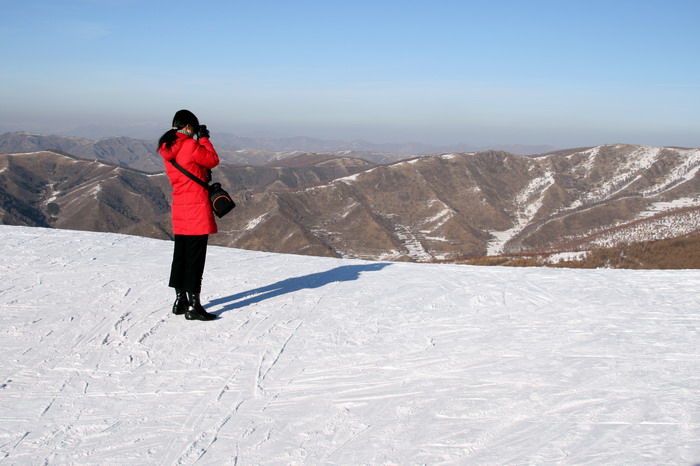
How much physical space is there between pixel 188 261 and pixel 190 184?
1.01m

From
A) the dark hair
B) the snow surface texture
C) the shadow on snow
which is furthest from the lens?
the shadow on snow

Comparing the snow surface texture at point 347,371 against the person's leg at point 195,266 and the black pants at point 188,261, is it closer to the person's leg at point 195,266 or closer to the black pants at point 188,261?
the person's leg at point 195,266

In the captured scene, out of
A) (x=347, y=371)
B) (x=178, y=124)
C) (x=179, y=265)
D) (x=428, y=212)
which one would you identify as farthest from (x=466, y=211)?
(x=347, y=371)

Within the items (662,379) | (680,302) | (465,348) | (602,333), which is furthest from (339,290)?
(680,302)

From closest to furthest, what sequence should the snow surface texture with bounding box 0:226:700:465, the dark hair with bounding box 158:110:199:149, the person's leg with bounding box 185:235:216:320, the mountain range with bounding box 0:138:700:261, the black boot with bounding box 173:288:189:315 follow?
the snow surface texture with bounding box 0:226:700:465
the dark hair with bounding box 158:110:199:149
the person's leg with bounding box 185:235:216:320
the black boot with bounding box 173:288:189:315
the mountain range with bounding box 0:138:700:261

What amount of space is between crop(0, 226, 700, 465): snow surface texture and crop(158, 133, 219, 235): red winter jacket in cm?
133

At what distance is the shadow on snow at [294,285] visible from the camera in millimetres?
7410

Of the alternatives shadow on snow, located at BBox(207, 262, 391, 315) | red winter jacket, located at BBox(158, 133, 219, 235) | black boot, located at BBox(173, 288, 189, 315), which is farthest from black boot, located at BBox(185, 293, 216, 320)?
red winter jacket, located at BBox(158, 133, 219, 235)

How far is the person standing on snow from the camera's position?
580 centimetres

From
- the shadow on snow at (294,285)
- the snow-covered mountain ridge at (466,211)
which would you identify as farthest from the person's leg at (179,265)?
the snow-covered mountain ridge at (466,211)

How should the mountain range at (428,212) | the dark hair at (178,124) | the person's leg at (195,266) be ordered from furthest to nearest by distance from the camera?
the mountain range at (428,212)
the person's leg at (195,266)
the dark hair at (178,124)

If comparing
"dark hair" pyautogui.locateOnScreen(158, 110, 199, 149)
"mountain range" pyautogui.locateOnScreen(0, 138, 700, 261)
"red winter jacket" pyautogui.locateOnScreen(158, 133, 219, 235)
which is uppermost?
"dark hair" pyautogui.locateOnScreen(158, 110, 199, 149)

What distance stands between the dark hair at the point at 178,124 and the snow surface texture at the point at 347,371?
236cm

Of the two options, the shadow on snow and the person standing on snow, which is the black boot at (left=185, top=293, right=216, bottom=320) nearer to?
the person standing on snow
